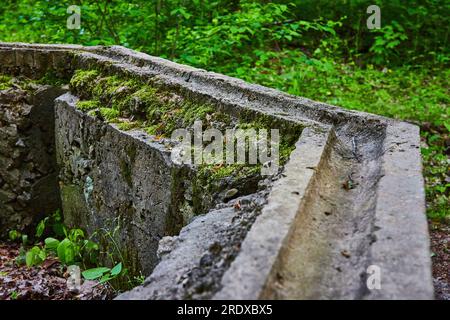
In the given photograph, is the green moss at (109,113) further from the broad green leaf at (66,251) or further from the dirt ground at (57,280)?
the dirt ground at (57,280)

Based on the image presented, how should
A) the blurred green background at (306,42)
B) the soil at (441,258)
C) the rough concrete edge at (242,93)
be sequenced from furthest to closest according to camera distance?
1. the blurred green background at (306,42)
2. the soil at (441,258)
3. the rough concrete edge at (242,93)

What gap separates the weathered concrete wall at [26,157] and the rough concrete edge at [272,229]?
320cm

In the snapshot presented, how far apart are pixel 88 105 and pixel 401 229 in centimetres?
293

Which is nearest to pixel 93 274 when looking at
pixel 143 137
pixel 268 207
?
pixel 143 137

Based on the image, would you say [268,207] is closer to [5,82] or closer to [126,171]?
[126,171]

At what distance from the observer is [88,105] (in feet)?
13.2

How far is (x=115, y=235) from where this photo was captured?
3652 mm

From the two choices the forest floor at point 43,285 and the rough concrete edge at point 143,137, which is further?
the forest floor at point 43,285

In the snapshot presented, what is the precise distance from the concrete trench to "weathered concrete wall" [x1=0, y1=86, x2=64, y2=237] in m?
0.63

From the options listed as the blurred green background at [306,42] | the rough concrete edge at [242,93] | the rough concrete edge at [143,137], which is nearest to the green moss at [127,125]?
the rough concrete edge at [143,137]

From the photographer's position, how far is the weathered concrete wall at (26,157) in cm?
476

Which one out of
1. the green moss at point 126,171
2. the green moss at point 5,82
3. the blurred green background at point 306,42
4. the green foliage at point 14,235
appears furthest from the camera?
the blurred green background at point 306,42

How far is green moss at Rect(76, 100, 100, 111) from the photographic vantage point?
4.00m
